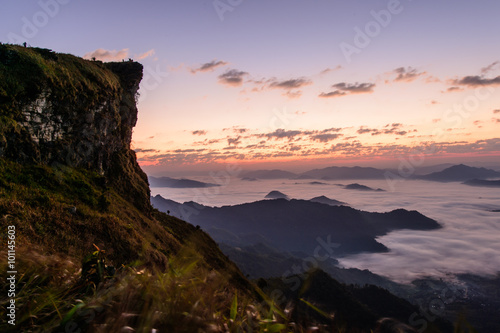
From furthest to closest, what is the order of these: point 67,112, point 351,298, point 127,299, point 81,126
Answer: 1. point 351,298
2. point 81,126
3. point 67,112
4. point 127,299

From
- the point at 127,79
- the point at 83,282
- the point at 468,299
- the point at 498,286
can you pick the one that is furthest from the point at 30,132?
the point at 498,286

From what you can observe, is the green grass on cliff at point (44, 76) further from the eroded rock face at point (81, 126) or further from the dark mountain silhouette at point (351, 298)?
the dark mountain silhouette at point (351, 298)

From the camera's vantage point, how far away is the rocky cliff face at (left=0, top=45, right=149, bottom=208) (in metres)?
14.1

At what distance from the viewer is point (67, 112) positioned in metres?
17.2

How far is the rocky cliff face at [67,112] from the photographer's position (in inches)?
556

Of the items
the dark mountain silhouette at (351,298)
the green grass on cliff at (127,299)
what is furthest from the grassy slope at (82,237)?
the dark mountain silhouette at (351,298)

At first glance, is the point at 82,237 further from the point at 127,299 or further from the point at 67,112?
the point at 127,299

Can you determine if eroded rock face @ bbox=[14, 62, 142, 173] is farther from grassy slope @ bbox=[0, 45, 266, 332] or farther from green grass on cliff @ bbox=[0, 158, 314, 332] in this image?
green grass on cliff @ bbox=[0, 158, 314, 332]

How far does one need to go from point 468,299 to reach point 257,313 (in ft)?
716

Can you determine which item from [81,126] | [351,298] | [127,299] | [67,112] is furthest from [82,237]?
[351,298]

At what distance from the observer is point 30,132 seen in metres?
14.8

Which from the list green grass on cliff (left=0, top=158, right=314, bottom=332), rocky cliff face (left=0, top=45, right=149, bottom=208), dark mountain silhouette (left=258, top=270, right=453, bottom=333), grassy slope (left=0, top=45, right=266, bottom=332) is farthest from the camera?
dark mountain silhouette (left=258, top=270, right=453, bottom=333)

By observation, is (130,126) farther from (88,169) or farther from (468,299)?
(468,299)

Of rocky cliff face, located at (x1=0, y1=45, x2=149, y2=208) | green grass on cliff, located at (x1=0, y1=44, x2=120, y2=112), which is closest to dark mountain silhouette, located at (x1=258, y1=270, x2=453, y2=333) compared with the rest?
rocky cliff face, located at (x1=0, y1=45, x2=149, y2=208)
